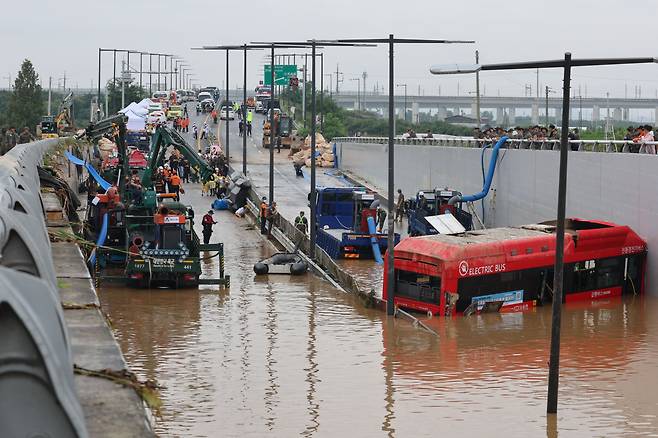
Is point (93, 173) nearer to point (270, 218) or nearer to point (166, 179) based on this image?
point (270, 218)

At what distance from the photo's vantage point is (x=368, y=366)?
87.1 ft

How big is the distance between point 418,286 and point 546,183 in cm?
1536

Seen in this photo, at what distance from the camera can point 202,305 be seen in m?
35.7

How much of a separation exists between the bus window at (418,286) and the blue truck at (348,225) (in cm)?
977

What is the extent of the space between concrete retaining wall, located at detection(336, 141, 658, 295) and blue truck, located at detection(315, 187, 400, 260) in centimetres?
A: 597

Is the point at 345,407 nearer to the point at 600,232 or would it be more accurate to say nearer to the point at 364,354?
the point at 364,354

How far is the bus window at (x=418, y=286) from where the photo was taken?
32.0 meters

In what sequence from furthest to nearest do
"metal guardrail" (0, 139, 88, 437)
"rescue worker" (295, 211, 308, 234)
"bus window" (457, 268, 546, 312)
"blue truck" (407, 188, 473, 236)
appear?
1. "rescue worker" (295, 211, 308, 234)
2. "blue truck" (407, 188, 473, 236)
3. "bus window" (457, 268, 546, 312)
4. "metal guardrail" (0, 139, 88, 437)

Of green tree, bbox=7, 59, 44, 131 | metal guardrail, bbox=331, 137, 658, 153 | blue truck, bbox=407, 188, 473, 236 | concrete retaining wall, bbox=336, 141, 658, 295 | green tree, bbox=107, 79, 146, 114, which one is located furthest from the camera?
green tree, bbox=107, 79, 146, 114

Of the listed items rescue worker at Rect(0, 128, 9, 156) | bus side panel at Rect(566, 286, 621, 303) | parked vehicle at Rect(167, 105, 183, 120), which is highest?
parked vehicle at Rect(167, 105, 183, 120)

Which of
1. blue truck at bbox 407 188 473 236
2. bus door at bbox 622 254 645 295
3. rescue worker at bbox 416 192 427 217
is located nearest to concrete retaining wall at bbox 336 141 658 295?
bus door at bbox 622 254 645 295

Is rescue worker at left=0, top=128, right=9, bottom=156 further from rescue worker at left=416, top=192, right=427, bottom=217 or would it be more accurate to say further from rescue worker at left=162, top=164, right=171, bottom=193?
rescue worker at left=416, top=192, right=427, bottom=217

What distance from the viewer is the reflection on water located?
20.9m

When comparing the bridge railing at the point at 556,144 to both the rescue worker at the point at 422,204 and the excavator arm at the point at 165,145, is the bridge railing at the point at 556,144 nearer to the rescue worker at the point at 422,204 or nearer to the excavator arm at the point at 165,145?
the rescue worker at the point at 422,204
